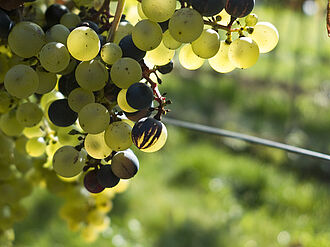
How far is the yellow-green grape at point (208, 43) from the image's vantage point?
13.2 inches

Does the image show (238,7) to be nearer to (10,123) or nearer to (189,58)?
(189,58)

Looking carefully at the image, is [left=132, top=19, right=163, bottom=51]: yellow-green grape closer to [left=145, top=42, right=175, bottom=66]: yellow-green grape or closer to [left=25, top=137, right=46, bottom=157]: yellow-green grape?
[left=145, top=42, right=175, bottom=66]: yellow-green grape

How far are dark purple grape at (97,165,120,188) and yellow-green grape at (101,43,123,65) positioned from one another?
79 mm

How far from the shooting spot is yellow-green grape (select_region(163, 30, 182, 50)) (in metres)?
0.35

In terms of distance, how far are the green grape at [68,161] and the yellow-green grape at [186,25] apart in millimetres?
114

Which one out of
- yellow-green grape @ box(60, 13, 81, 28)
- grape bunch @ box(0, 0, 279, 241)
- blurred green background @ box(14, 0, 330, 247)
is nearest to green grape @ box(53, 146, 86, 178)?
grape bunch @ box(0, 0, 279, 241)

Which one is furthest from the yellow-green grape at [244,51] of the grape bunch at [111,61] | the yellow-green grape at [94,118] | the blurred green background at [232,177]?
the blurred green background at [232,177]

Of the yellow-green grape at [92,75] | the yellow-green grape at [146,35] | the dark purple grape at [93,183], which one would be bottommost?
the dark purple grape at [93,183]

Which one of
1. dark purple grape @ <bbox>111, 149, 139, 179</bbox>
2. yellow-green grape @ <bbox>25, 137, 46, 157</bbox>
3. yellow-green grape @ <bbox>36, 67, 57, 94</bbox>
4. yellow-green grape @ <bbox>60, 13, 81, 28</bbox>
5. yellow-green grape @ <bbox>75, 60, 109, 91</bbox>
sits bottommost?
yellow-green grape @ <bbox>25, 137, 46, 157</bbox>

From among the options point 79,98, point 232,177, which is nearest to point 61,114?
→ point 79,98

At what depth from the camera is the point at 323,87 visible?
2.79 m

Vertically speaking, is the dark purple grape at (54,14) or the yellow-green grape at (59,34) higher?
the yellow-green grape at (59,34)

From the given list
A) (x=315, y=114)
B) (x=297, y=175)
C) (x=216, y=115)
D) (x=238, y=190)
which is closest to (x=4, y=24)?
(x=238, y=190)

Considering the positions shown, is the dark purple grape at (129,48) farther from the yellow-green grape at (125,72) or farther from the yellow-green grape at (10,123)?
the yellow-green grape at (10,123)
